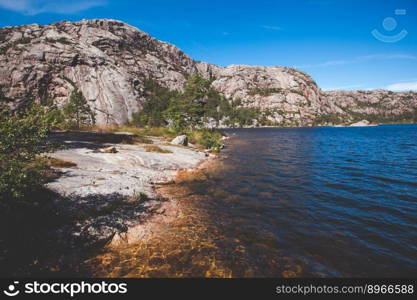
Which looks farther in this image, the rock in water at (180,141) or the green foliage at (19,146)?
the rock in water at (180,141)

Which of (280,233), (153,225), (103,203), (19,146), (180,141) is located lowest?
(280,233)

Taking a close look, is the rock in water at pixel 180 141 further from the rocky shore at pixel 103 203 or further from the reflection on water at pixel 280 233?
the reflection on water at pixel 280 233

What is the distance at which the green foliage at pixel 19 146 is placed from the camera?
6543mm

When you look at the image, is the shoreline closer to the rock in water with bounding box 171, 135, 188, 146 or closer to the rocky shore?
the rocky shore

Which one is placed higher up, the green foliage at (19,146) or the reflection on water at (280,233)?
the green foliage at (19,146)

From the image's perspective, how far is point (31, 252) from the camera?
25.1ft

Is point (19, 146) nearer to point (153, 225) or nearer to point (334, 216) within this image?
point (153, 225)

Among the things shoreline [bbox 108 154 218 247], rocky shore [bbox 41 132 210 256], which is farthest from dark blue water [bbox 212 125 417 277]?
rocky shore [bbox 41 132 210 256]

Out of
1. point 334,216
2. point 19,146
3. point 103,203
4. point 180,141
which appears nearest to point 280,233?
point 334,216

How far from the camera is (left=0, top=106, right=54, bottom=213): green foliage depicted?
6.54 m

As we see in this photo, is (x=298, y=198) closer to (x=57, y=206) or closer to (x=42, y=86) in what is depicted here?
(x=57, y=206)

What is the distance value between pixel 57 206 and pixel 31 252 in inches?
105

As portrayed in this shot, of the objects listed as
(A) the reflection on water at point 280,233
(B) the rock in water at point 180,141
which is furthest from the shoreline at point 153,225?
(B) the rock in water at point 180,141

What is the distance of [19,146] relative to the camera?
23.4 ft
